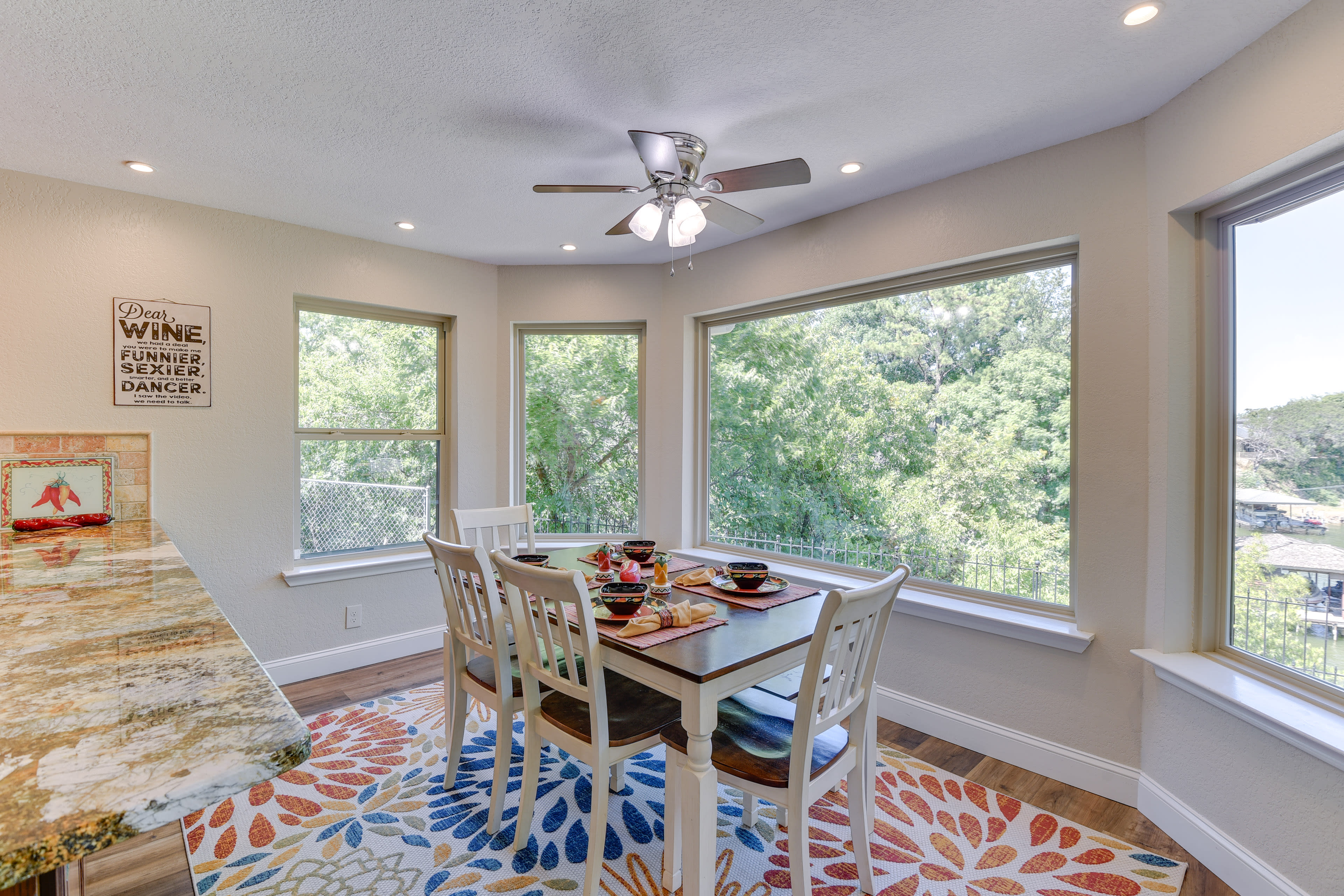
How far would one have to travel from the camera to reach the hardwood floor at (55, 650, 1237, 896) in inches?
69.8

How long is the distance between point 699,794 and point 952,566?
5.92 ft

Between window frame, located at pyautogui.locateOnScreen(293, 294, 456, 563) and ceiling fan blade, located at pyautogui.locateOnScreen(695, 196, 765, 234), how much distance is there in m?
2.16

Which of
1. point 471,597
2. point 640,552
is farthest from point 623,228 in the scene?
point 471,597

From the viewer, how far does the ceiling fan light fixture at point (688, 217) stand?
2023 mm

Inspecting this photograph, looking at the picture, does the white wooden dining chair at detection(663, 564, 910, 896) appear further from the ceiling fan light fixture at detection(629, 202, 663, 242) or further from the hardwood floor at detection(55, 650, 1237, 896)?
the ceiling fan light fixture at detection(629, 202, 663, 242)

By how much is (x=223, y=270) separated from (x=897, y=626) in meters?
3.68

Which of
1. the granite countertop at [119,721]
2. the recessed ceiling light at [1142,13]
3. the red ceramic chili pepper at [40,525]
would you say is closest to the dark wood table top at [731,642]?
the granite countertop at [119,721]

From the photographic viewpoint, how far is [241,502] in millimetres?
3137

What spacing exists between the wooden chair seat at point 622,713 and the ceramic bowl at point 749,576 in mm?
468

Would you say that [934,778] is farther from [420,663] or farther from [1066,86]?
[420,663]

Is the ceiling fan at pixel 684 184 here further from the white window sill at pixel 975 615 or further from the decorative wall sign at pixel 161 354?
the decorative wall sign at pixel 161 354

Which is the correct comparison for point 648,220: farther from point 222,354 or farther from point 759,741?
point 222,354

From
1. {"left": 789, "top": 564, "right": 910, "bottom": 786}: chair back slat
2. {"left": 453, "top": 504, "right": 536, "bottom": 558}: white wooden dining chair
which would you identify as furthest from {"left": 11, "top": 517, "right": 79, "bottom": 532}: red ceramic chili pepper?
{"left": 789, "top": 564, "right": 910, "bottom": 786}: chair back slat

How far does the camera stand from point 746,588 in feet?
7.20
